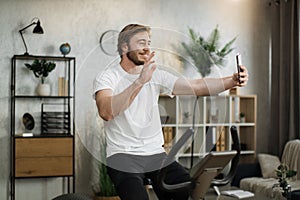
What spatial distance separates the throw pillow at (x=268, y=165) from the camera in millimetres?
5816

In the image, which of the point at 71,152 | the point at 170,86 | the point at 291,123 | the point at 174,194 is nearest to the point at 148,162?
the point at 174,194

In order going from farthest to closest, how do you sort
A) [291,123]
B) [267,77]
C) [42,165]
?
1. [267,77]
2. [291,123]
3. [42,165]

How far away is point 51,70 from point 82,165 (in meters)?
1.10

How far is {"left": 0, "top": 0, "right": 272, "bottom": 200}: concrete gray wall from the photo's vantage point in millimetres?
5559

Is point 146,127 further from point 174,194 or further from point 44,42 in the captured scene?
point 44,42

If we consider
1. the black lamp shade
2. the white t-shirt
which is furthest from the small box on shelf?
the white t-shirt

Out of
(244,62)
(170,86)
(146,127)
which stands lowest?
(146,127)

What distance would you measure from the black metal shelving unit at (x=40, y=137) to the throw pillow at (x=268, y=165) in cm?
205

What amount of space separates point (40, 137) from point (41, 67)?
0.71 meters

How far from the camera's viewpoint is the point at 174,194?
2438 mm

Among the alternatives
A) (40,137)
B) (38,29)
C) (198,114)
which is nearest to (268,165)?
(40,137)

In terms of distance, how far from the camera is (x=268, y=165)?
5895 millimetres

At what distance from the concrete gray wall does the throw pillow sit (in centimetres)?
63

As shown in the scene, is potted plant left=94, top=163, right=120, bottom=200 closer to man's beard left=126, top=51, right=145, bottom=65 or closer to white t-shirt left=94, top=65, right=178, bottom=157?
white t-shirt left=94, top=65, right=178, bottom=157
